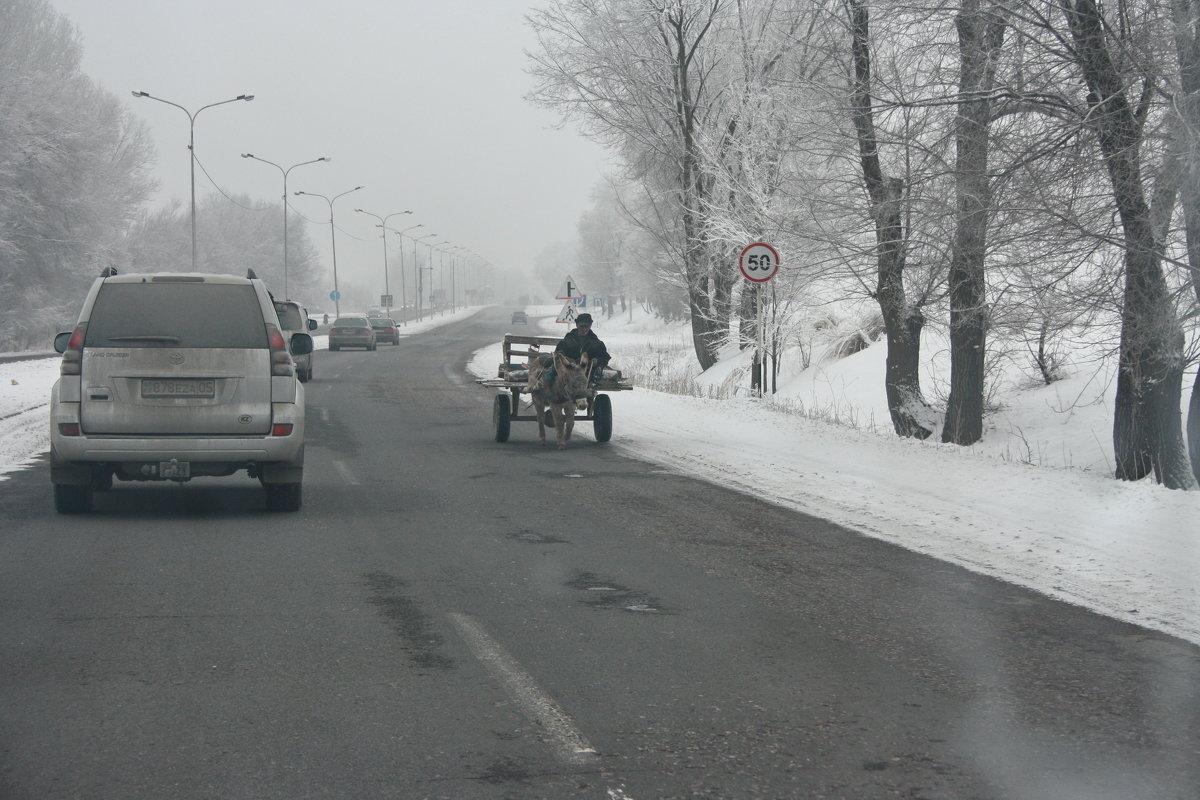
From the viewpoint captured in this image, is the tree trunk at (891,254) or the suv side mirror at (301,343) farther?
the tree trunk at (891,254)

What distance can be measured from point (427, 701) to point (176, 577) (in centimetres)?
322

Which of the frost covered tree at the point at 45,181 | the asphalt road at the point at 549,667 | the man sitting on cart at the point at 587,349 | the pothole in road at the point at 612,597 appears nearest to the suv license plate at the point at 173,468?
the asphalt road at the point at 549,667

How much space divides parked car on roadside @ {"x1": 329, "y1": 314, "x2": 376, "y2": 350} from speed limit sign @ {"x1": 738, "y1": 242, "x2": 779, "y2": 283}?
120 ft

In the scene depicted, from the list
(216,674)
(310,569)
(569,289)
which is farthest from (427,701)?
(569,289)

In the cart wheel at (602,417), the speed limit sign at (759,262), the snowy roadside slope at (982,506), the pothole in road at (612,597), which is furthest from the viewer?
the speed limit sign at (759,262)

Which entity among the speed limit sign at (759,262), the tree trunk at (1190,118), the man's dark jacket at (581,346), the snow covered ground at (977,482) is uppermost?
the tree trunk at (1190,118)

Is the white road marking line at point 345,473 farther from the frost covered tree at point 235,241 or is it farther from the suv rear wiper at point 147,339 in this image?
the frost covered tree at point 235,241

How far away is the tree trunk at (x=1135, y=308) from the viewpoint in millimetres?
12062

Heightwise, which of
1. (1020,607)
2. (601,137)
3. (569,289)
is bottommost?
(1020,607)

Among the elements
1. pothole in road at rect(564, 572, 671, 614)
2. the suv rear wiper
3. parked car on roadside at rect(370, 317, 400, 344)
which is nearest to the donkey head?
the suv rear wiper

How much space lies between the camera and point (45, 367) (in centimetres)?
3416

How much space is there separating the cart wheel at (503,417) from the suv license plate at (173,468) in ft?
23.1

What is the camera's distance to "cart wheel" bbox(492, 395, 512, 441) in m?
16.6

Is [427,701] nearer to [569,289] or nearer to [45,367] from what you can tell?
[45,367]
